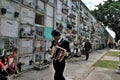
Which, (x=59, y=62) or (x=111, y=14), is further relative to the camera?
(x=111, y=14)

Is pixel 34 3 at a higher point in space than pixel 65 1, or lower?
lower

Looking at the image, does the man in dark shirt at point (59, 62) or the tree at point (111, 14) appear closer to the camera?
the man in dark shirt at point (59, 62)

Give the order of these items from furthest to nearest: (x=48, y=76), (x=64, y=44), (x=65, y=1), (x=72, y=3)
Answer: (x=72, y=3) < (x=65, y=1) < (x=48, y=76) < (x=64, y=44)

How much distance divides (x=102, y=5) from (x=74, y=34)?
100ft

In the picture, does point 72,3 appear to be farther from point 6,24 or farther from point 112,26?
point 112,26

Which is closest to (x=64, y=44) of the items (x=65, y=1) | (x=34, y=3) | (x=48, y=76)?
→ (x=48, y=76)

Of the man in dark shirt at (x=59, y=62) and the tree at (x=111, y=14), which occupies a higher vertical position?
the tree at (x=111, y=14)

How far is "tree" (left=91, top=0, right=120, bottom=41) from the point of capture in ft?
143

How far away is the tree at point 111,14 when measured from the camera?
43.5 metres

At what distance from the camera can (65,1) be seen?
14383 millimetres

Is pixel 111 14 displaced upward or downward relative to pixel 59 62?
upward

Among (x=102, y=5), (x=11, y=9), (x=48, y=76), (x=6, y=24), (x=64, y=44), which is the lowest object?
(x=48, y=76)

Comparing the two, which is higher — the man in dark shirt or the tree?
the tree

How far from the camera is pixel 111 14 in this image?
4381 centimetres
